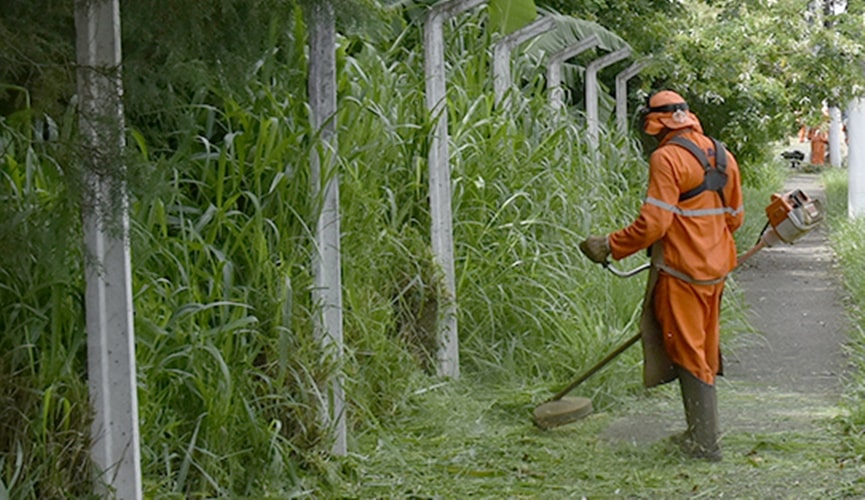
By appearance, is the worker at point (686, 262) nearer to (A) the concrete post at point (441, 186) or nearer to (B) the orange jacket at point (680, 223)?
(B) the orange jacket at point (680, 223)

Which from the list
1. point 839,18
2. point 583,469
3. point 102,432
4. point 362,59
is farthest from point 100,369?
point 839,18

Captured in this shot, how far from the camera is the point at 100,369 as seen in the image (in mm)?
4840

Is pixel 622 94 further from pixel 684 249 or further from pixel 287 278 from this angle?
pixel 287 278

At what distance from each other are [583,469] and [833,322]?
5241mm

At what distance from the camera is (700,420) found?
7.34 m

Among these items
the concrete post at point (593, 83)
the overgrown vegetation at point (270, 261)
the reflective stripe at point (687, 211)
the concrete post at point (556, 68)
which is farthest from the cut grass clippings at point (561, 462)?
the concrete post at point (593, 83)

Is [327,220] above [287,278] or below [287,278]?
above

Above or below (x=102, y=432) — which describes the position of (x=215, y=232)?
above

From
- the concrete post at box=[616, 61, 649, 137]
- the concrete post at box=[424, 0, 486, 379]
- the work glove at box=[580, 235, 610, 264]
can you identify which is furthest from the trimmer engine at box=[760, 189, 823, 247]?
the concrete post at box=[616, 61, 649, 137]

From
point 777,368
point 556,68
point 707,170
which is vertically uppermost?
point 556,68

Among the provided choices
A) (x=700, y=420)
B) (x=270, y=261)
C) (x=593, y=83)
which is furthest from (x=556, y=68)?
(x=270, y=261)

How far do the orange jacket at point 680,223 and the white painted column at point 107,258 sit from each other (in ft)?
10.3

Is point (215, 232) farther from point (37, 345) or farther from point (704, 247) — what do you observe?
point (704, 247)

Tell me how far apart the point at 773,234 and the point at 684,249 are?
591 mm
